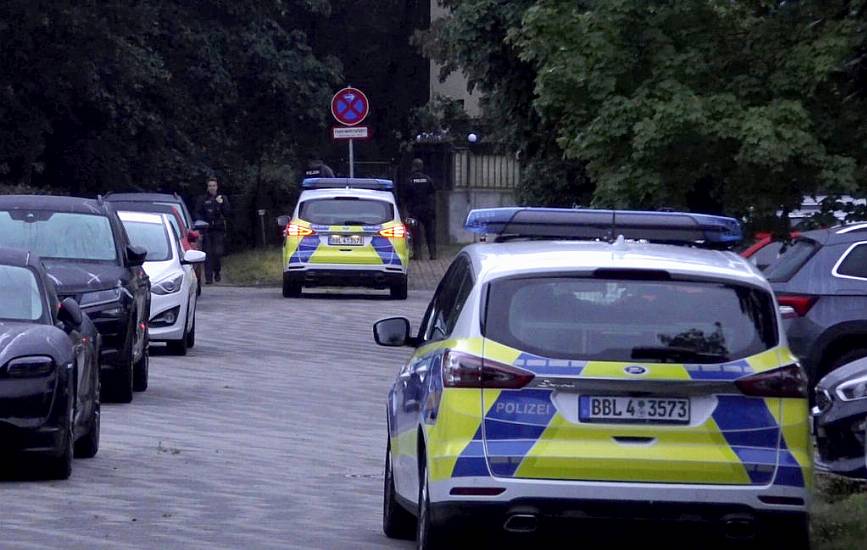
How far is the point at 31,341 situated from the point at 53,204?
6111 mm

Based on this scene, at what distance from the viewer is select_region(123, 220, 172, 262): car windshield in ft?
70.1

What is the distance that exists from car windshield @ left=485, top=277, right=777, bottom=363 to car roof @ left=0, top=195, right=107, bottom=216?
9938 mm

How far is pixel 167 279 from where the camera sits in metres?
20.6

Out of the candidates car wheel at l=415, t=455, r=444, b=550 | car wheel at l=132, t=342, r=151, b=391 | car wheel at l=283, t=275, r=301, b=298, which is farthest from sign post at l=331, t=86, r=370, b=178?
car wheel at l=415, t=455, r=444, b=550

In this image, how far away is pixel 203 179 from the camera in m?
41.1

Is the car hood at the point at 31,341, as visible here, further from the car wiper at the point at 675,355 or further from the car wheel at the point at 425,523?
the car wiper at the point at 675,355

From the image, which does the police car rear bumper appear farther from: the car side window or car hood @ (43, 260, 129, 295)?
the car side window

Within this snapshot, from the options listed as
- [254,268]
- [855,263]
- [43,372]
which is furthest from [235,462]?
[254,268]

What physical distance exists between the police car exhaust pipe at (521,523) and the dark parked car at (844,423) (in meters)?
3.46

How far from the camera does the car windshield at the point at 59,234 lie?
1667cm

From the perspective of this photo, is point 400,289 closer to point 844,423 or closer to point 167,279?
point 167,279

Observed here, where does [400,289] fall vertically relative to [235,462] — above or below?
below

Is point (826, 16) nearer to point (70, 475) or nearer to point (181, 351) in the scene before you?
point (70, 475)

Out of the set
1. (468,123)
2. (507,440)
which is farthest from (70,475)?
(468,123)
